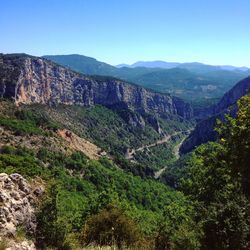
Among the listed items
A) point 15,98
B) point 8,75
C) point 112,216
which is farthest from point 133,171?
point 112,216

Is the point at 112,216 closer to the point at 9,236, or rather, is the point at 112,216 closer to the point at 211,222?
the point at 211,222

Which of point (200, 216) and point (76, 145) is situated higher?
point (200, 216)

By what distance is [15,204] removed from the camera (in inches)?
533

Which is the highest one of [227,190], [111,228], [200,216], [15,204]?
[15,204]

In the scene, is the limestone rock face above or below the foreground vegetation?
above

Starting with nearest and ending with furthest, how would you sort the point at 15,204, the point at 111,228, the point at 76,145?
the point at 15,204 → the point at 111,228 → the point at 76,145

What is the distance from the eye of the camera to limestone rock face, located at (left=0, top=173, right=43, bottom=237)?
12.5 m

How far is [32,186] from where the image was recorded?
16.0m

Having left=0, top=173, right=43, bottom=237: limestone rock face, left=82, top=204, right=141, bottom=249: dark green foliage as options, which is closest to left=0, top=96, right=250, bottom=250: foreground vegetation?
left=82, top=204, right=141, bottom=249: dark green foliage

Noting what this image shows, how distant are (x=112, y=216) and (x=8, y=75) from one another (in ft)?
572

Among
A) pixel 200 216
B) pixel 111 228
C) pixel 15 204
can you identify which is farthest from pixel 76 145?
pixel 15 204

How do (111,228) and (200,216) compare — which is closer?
(200,216)

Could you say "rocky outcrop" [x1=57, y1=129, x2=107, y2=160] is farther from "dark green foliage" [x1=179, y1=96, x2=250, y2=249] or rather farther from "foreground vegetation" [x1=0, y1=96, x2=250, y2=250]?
"dark green foliage" [x1=179, y1=96, x2=250, y2=249]

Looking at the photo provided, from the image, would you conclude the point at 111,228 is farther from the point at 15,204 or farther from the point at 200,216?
the point at 15,204
